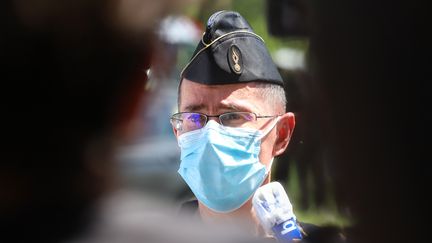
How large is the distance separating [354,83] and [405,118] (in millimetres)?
77

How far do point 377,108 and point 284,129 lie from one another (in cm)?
154

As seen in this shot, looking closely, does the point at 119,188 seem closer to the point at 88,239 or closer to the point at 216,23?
the point at 88,239

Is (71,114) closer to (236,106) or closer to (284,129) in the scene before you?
(236,106)

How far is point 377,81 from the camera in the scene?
75 centimetres

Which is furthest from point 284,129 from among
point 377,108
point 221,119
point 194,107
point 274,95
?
point 377,108

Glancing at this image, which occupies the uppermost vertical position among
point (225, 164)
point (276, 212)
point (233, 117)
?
point (233, 117)

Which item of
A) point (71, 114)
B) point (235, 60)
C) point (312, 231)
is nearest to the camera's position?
point (71, 114)

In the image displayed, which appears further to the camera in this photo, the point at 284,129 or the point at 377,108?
the point at 284,129

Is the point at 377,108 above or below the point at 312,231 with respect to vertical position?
above

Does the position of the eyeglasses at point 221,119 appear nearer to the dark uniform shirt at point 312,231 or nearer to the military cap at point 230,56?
the military cap at point 230,56

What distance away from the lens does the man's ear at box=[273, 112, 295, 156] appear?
2279 millimetres

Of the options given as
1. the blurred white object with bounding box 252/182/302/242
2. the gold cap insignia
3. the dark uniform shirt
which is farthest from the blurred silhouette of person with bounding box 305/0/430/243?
the gold cap insignia

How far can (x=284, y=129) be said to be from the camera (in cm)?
229

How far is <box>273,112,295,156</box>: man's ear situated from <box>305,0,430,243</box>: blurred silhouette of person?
4.88 feet
